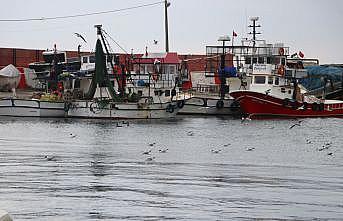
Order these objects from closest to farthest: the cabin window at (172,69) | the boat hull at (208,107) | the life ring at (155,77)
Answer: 1. the life ring at (155,77)
2. the cabin window at (172,69)
3. the boat hull at (208,107)

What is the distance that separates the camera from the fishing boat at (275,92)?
182 feet

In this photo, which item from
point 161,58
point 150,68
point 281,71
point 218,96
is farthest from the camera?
Answer: point 218,96

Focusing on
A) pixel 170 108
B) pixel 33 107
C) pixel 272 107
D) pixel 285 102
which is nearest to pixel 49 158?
pixel 33 107

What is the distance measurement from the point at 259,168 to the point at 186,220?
10.7 m

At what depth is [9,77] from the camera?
64.6 metres

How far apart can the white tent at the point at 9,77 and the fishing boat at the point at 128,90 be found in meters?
11.3

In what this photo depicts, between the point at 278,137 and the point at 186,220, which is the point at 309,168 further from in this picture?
the point at 278,137

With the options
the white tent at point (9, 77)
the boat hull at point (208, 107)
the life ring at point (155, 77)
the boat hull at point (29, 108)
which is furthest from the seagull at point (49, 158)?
the white tent at point (9, 77)

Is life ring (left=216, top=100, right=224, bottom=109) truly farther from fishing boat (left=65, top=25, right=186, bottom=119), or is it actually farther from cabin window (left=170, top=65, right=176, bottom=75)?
cabin window (left=170, top=65, right=176, bottom=75)

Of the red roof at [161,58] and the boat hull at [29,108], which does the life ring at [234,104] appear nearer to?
the red roof at [161,58]

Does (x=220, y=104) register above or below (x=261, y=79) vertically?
below

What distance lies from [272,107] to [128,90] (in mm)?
11130

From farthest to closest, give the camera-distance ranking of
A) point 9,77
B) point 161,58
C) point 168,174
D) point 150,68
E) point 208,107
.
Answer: point 9,77 → point 208,107 → point 161,58 → point 150,68 → point 168,174

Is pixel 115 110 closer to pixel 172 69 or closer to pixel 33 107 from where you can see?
pixel 33 107
